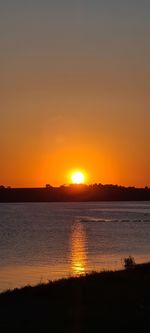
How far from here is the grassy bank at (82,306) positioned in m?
15.3

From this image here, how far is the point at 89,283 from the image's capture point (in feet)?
72.9

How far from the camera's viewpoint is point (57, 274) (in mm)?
38844

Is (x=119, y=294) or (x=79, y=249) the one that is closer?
(x=119, y=294)

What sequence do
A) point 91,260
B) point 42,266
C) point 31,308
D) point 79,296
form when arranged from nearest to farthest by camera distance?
point 31,308, point 79,296, point 42,266, point 91,260

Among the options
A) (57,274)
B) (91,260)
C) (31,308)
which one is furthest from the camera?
(91,260)

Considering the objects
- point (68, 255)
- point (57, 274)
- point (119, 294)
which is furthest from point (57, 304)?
point (68, 255)

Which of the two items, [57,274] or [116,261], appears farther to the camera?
[116,261]

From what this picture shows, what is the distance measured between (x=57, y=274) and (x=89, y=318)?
23.0m

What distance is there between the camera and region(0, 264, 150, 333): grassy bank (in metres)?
15.3

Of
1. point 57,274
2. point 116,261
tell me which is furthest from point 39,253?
point 57,274

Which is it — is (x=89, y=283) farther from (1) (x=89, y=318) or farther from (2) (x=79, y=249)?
(2) (x=79, y=249)

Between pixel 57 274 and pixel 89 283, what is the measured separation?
16.9 m

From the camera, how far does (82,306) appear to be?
58.1 ft

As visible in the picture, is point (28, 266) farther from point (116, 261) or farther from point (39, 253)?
point (39, 253)
